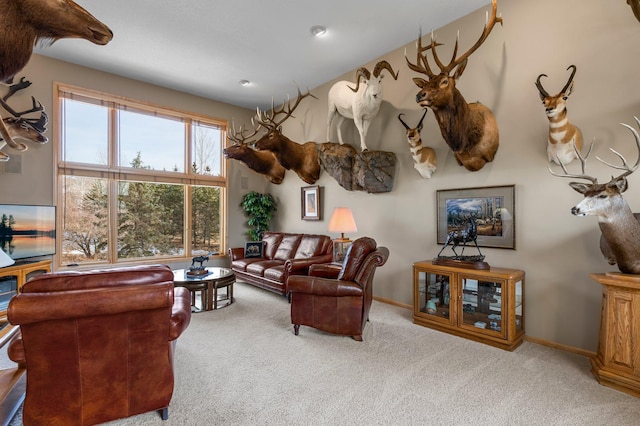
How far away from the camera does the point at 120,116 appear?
5.13 m

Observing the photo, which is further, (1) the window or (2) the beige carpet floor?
(1) the window

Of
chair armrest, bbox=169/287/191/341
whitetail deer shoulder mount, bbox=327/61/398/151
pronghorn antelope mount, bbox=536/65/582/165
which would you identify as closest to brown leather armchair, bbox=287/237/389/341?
chair armrest, bbox=169/287/191/341

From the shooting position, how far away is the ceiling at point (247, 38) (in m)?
3.41

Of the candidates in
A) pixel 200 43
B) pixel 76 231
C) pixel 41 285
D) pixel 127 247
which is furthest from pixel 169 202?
pixel 41 285

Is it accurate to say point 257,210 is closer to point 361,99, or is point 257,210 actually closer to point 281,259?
point 281,259

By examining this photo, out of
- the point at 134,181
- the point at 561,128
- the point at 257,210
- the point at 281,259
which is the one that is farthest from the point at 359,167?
the point at 134,181

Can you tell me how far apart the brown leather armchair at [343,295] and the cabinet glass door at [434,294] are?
2.35ft

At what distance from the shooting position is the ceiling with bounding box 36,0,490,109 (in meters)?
3.41

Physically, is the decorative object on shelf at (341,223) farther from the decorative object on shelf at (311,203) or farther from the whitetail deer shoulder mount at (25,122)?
the whitetail deer shoulder mount at (25,122)

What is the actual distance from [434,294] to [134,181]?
5.24 meters

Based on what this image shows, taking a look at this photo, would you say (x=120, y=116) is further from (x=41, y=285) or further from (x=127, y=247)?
(x=41, y=285)

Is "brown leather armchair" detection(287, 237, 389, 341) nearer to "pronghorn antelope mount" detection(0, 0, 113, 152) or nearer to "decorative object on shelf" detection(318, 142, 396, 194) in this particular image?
"decorative object on shelf" detection(318, 142, 396, 194)

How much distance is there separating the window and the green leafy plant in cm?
54

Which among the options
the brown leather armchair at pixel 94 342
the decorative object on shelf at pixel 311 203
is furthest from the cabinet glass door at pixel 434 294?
the brown leather armchair at pixel 94 342
